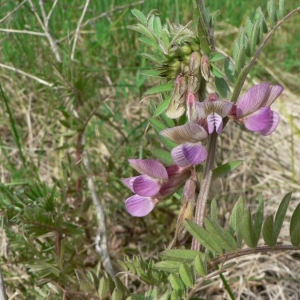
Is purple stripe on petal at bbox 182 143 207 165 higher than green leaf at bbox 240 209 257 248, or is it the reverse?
purple stripe on petal at bbox 182 143 207 165

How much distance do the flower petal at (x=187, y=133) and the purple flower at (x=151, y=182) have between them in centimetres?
6

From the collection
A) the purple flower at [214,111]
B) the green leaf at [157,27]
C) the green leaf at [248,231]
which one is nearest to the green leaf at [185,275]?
the green leaf at [248,231]

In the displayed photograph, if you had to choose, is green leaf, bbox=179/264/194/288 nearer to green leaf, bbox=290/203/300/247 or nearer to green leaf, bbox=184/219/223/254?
green leaf, bbox=184/219/223/254

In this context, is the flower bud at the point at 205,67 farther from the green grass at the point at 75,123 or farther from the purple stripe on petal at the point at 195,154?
the green grass at the point at 75,123

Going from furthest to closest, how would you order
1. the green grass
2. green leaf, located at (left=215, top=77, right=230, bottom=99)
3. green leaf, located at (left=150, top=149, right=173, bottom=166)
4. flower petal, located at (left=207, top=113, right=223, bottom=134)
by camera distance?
the green grass, green leaf, located at (left=150, top=149, right=173, bottom=166), green leaf, located at (left=215, top=77, right=230, bottom=99), flower petal, located at (left=207, top=113, right=223, bottom=134)

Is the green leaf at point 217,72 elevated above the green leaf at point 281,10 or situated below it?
below

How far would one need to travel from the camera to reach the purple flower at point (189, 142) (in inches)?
35.1

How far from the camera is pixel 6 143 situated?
218cm

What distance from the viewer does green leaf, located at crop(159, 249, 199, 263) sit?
3.10 feet

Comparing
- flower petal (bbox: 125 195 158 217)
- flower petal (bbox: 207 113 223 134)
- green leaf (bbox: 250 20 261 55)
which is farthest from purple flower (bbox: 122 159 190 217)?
green leaf (bbox: 250 20 261 55)

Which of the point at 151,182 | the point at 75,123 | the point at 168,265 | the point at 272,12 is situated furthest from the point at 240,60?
the point at 75,123

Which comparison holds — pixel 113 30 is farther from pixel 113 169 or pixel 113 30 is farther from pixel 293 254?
pixel 293 254

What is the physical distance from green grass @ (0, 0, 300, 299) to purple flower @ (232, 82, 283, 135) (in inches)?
16.7

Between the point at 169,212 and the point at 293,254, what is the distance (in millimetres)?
461
